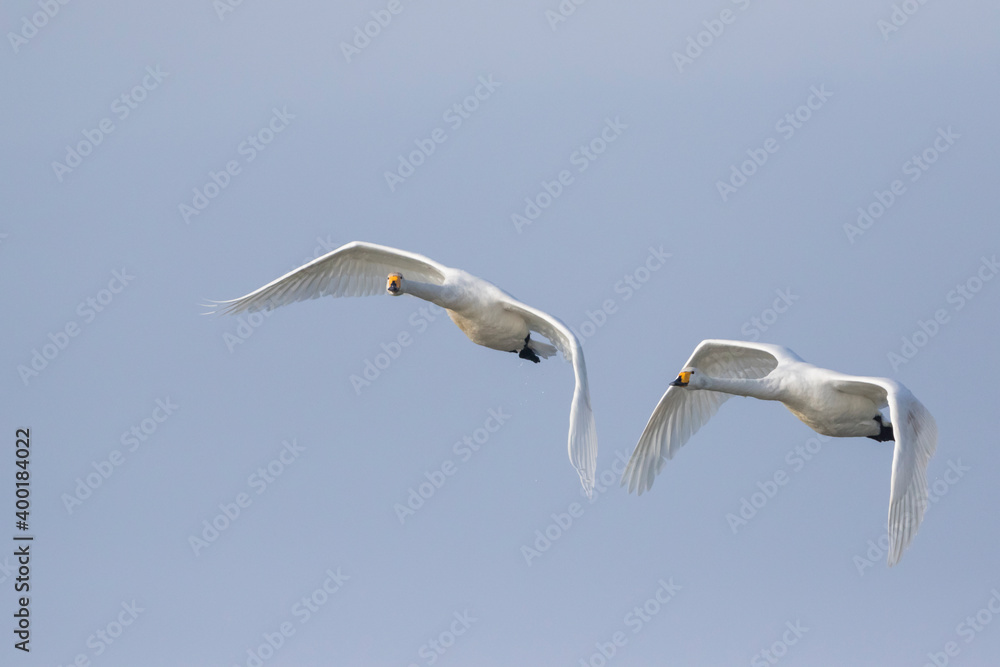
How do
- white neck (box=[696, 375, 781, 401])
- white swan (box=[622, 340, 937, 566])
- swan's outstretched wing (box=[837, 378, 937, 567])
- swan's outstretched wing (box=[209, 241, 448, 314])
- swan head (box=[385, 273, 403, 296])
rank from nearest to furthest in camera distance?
swan's outstretched wing (box=[837, 378, 937, 567]) → white swan (box=[622, 340, 937, 566]) → white neck (box=[696, 375, 781, 401]) → swan head (box=[385, 273, 403, 296]) → swan's outstretched wing (box=[209, 241, 448, 314])

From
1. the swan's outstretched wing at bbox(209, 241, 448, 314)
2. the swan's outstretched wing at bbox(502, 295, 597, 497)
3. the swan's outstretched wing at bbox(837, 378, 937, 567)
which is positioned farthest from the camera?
the swan's outstretched wing at bbox(209, 241, 448, 314)

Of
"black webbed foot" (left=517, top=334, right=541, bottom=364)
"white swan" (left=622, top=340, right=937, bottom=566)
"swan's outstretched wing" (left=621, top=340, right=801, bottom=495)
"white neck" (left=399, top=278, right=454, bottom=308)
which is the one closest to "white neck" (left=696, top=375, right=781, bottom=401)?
"white swan" (left=622, top=340, right=937, bottom=566)

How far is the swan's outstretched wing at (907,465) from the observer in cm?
2509

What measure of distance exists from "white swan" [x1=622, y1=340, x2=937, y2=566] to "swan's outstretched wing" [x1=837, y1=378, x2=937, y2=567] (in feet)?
0.04

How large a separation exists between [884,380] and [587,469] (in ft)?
14.8

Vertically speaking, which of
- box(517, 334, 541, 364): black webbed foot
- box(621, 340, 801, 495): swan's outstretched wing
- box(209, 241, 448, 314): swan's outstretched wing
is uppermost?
box(621, 340, 801, 495): swan's outstretched wing

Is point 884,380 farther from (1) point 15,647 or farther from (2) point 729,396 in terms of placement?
(1) point 15,647

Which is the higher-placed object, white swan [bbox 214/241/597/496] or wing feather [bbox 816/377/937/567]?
wing feather [bbox 816/377/937/567]

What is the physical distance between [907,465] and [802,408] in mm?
3084

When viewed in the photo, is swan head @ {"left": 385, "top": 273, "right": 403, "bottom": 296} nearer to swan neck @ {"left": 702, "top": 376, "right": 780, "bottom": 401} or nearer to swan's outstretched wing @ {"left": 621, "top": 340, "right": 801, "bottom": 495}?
swan's outstretched wing @ {"left": 621, "top": 340, "right": 801, "bottom": 495}

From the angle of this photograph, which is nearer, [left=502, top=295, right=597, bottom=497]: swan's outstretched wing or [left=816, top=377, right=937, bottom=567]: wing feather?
[left=816, top=377, right=937, bottom=567]: wing feather

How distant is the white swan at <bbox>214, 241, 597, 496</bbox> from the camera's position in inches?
1132

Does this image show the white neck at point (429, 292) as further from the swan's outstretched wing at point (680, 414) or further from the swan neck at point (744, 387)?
the swan neck at point (744, 387)

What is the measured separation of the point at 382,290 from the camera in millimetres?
30844
